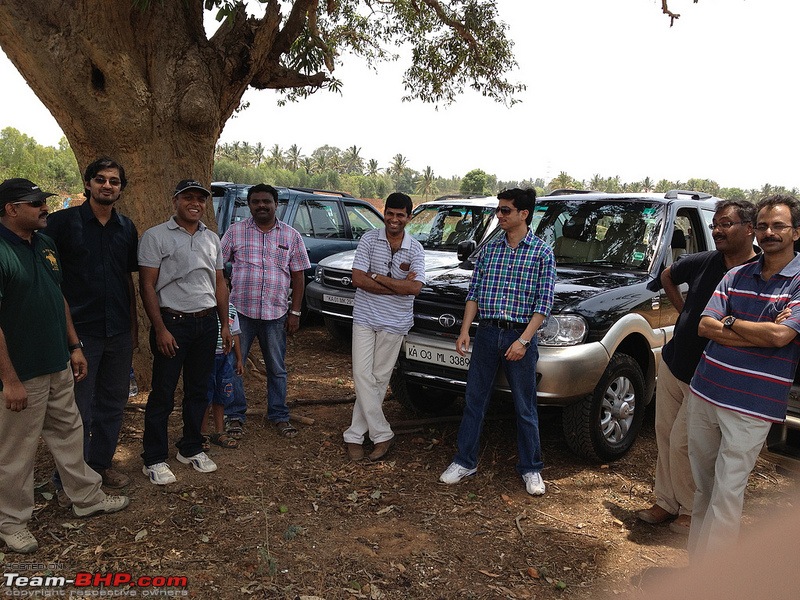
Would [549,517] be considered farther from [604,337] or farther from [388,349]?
[388,349]

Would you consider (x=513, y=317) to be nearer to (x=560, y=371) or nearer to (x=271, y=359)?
(x=560, y=371)

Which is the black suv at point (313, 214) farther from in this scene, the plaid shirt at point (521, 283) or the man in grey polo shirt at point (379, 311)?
the plaid shirt at point (521, 283)

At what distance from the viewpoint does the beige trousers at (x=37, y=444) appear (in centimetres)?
339

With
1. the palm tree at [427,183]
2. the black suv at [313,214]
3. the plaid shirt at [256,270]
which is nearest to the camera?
the plaid shirt at [256,270]

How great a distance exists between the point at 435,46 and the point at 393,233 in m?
7.64

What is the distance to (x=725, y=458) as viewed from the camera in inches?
123

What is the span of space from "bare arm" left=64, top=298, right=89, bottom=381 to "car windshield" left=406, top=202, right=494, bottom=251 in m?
5.16

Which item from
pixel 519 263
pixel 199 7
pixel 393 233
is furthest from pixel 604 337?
pixel 199 7

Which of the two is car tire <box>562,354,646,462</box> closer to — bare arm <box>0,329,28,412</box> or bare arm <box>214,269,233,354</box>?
bare arm <box>214,269,233,354</box>

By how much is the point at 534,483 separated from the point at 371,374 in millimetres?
1415

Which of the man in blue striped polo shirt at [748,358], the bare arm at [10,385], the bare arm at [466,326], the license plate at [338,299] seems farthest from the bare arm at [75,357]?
the license plate at [338,299]

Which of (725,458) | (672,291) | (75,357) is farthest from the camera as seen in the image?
(672,291)

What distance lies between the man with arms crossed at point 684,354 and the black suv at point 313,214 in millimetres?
5556

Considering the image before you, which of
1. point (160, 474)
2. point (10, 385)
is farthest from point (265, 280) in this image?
point (10, 385)
